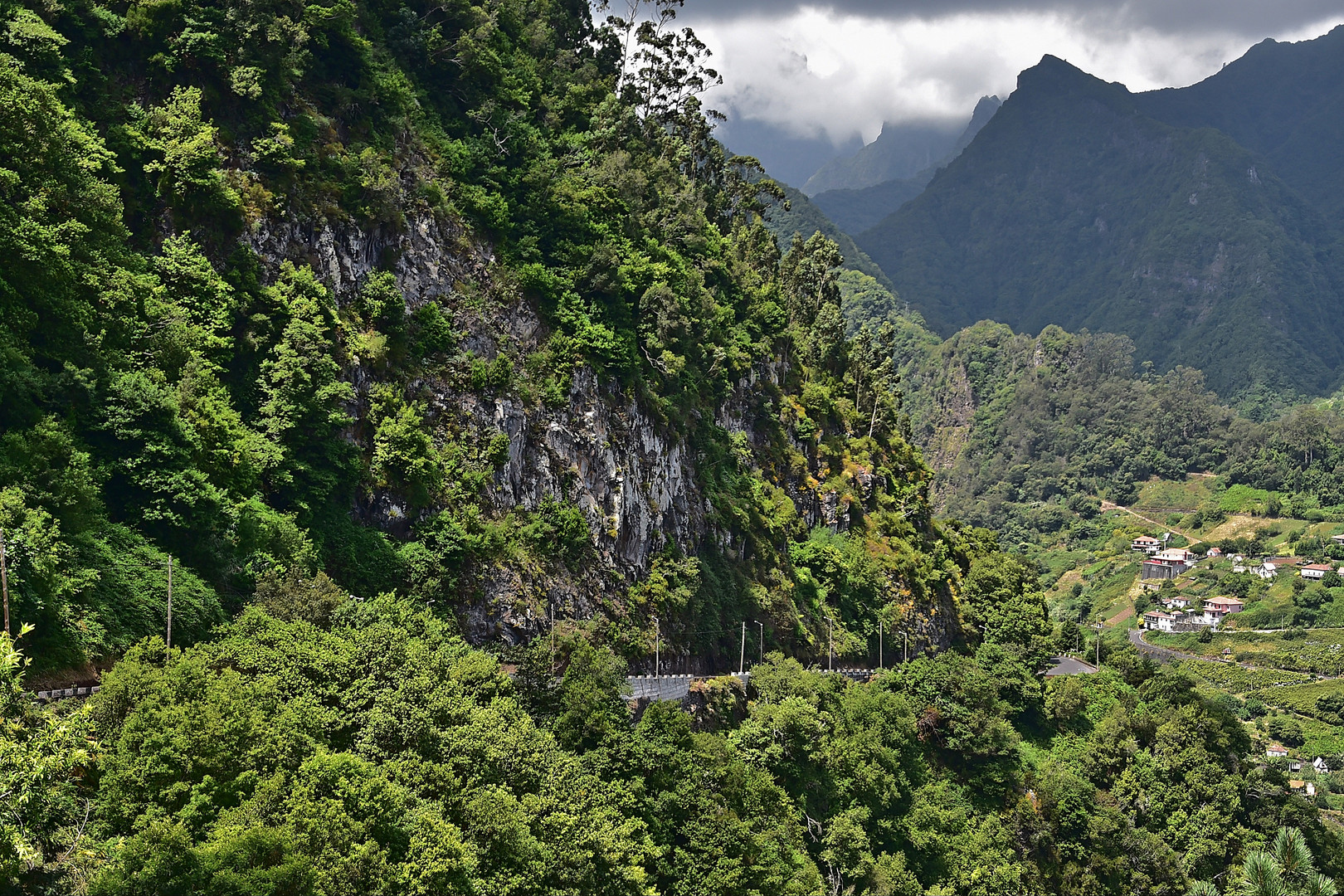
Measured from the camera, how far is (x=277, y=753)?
31594mm

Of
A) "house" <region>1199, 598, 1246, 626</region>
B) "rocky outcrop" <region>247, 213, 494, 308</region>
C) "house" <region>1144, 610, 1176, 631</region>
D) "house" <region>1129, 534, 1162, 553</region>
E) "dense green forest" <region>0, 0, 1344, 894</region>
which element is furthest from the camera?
"house" <region>1129, 534, 1162, 553</region>

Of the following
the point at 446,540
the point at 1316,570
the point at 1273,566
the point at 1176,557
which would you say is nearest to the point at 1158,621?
the point at 1176,557

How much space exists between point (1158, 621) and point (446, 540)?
472ft

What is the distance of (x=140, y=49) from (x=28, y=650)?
93.8 feet

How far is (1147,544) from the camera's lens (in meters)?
192

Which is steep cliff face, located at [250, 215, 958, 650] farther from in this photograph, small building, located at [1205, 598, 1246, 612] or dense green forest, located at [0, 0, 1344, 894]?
small building, located at [1205, 598, 1246, 612]

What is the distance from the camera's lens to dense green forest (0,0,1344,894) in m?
31.8

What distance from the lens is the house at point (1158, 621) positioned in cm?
16200

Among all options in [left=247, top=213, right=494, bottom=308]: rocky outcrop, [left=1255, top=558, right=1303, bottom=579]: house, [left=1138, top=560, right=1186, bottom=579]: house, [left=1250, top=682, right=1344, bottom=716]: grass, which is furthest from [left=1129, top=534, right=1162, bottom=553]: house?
[left=247, top=213, right=494, bottom=308]: rocky outcrop

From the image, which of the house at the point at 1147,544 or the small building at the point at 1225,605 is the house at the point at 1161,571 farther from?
the small building at the point at 1225,605

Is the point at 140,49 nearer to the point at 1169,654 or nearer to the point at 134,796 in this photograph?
the point at 134,796

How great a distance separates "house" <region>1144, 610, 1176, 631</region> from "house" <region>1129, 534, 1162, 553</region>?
2743 centimetres

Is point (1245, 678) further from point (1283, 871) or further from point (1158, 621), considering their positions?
point (1283, 871)

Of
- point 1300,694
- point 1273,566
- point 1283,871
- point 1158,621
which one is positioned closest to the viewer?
point 1283,871
